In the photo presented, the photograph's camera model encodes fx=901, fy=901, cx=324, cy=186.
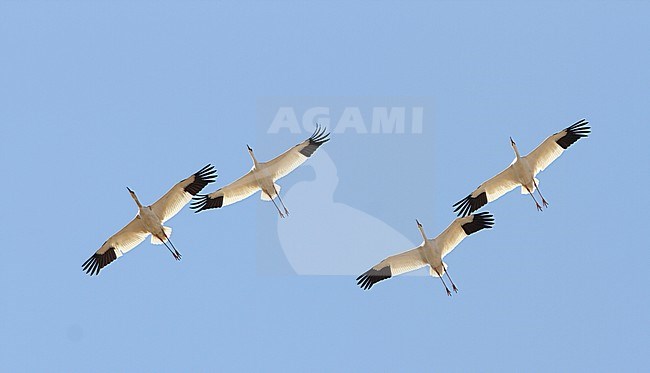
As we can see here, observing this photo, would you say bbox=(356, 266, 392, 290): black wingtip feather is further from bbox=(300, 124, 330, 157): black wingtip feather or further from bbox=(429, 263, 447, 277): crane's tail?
bbox=(300, 124, 330, 157): black wingtip feather

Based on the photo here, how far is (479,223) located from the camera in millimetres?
21625

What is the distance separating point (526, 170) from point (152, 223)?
31.5ft

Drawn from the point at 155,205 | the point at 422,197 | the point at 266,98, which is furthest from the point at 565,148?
the point at 155,205

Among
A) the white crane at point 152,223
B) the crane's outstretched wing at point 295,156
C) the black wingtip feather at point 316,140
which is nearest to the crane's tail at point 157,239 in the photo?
the white crane at point 152,223

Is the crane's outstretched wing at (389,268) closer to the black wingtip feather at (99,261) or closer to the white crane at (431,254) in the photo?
the white crane at (431,254)

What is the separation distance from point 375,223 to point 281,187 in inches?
111

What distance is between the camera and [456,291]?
75.3 feet

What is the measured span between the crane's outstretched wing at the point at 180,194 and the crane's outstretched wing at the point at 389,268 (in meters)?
4.50

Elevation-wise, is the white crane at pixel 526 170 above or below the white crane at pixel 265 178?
below

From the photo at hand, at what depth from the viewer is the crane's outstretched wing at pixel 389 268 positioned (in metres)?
22.0

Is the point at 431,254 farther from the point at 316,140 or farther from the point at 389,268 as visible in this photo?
the point at 316,140

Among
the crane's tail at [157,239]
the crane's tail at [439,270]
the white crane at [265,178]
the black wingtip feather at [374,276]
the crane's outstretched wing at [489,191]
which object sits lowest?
the crane's tail at [439,270]

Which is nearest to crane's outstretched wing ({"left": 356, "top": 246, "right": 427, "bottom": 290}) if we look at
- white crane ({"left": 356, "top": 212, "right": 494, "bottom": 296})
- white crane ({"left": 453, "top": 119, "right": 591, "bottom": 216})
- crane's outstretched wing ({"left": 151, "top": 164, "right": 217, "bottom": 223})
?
white crane ({"left": 356, "top": 212, "right": 494, "bottom": 296})

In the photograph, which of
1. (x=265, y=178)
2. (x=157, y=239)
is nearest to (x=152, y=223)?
(x=157, y=239)
